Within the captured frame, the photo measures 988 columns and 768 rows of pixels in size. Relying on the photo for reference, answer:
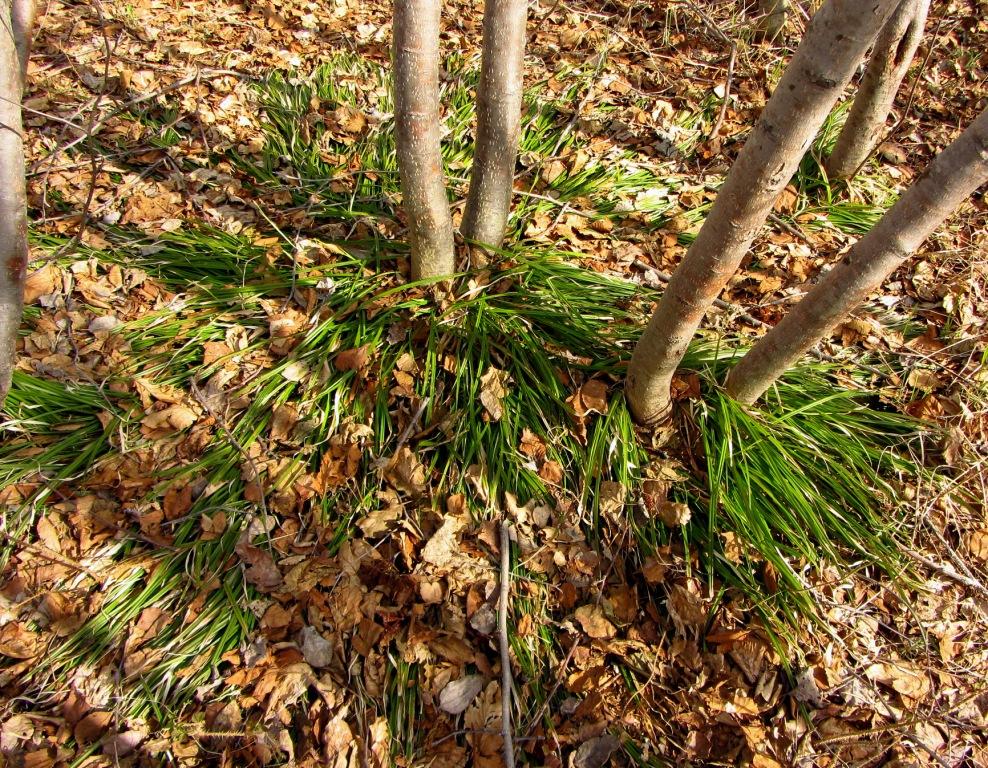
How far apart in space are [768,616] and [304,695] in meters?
1.67

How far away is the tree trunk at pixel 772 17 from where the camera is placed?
12.9 feet

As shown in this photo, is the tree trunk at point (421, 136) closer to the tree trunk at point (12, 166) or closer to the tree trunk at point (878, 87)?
the tree trunk at point (12, 166)

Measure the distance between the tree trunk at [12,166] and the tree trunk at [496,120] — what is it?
1447 millimetres

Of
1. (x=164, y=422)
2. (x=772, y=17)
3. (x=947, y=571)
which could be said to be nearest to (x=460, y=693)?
(x=164, y=422)

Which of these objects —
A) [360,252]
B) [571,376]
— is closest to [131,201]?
[360,252]

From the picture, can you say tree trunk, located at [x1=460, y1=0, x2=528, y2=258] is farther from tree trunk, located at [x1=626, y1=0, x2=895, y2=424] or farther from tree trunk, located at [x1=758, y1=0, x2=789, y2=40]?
tree trunk, located at [x1=758, y1=0, x2=789, y2=40]

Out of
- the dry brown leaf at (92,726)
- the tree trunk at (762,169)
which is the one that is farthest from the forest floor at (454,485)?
the tree trunk at (762,169)

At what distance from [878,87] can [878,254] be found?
170 centimetres

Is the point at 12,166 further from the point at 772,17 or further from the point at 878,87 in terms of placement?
the point at 772,17

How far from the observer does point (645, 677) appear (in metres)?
2.11

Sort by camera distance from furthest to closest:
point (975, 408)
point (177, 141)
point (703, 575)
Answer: point (177, 141) < point (975, 408) < point (703, 575)

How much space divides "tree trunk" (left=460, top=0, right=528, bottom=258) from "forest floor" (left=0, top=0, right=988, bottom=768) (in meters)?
0.24

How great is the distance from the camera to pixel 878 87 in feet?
9.57

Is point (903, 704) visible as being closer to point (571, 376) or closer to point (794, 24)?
point (571, 376)
